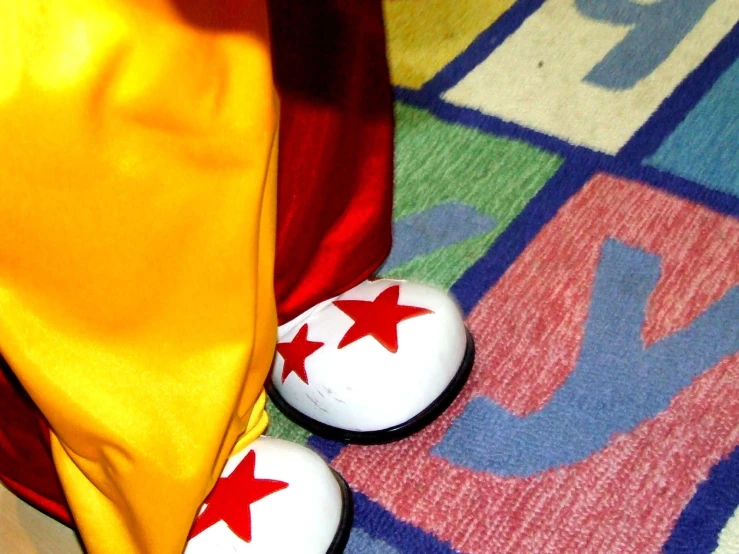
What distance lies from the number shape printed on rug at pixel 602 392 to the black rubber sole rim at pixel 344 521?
8cm

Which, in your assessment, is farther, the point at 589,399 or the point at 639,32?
the point at 639,32

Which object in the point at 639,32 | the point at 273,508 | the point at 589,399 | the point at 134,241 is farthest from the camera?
the point at 639,32

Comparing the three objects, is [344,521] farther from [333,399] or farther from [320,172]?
[320,172]

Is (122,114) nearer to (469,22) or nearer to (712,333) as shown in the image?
(712,333)

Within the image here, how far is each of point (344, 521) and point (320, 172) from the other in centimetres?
24

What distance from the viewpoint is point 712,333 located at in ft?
2.10

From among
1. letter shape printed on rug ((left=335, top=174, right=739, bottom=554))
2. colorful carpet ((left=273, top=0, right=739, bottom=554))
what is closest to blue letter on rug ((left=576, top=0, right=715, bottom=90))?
colorful carpet ((left=273, top=0, right=739, bottom=554))

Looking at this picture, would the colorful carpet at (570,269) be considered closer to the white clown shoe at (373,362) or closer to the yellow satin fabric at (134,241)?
the white clown shoe at (373,362)

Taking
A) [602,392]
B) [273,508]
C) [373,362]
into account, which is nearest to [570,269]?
[602,392]

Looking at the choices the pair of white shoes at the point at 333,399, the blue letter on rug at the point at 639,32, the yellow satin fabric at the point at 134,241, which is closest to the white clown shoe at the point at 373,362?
the pair of white shoes at the point at 333,399

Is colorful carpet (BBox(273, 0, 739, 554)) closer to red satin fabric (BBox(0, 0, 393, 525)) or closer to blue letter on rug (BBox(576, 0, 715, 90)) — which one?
blue letter on rug (BBox(576, 0, 715, 90))

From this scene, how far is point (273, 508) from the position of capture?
1.67 feet

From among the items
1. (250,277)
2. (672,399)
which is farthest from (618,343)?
(250,277)

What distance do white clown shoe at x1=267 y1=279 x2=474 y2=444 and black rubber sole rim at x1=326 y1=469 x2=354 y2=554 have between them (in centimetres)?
5
